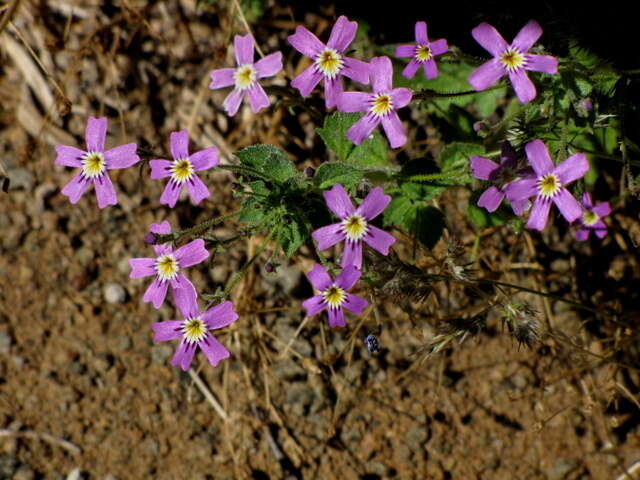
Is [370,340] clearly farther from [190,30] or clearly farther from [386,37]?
[190,30]

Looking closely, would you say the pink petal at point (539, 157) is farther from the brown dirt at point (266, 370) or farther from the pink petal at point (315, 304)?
the brown dirt at point (266, 370)

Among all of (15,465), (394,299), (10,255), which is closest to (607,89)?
(394,299)

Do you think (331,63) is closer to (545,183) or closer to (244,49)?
(244,49)

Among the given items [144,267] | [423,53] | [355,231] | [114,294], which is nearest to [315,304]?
[355,231]

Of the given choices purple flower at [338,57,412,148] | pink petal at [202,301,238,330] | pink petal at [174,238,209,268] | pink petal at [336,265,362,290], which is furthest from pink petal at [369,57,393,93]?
pink petal at [202,301,238,330]

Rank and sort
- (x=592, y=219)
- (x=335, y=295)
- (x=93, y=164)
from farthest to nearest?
(x=592, y=219) < (x=93, y=164) < (x=335, y=295)

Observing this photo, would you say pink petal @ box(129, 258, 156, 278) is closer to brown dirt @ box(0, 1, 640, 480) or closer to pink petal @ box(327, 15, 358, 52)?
brown dirt @ box(0, 1, 640, 480)
